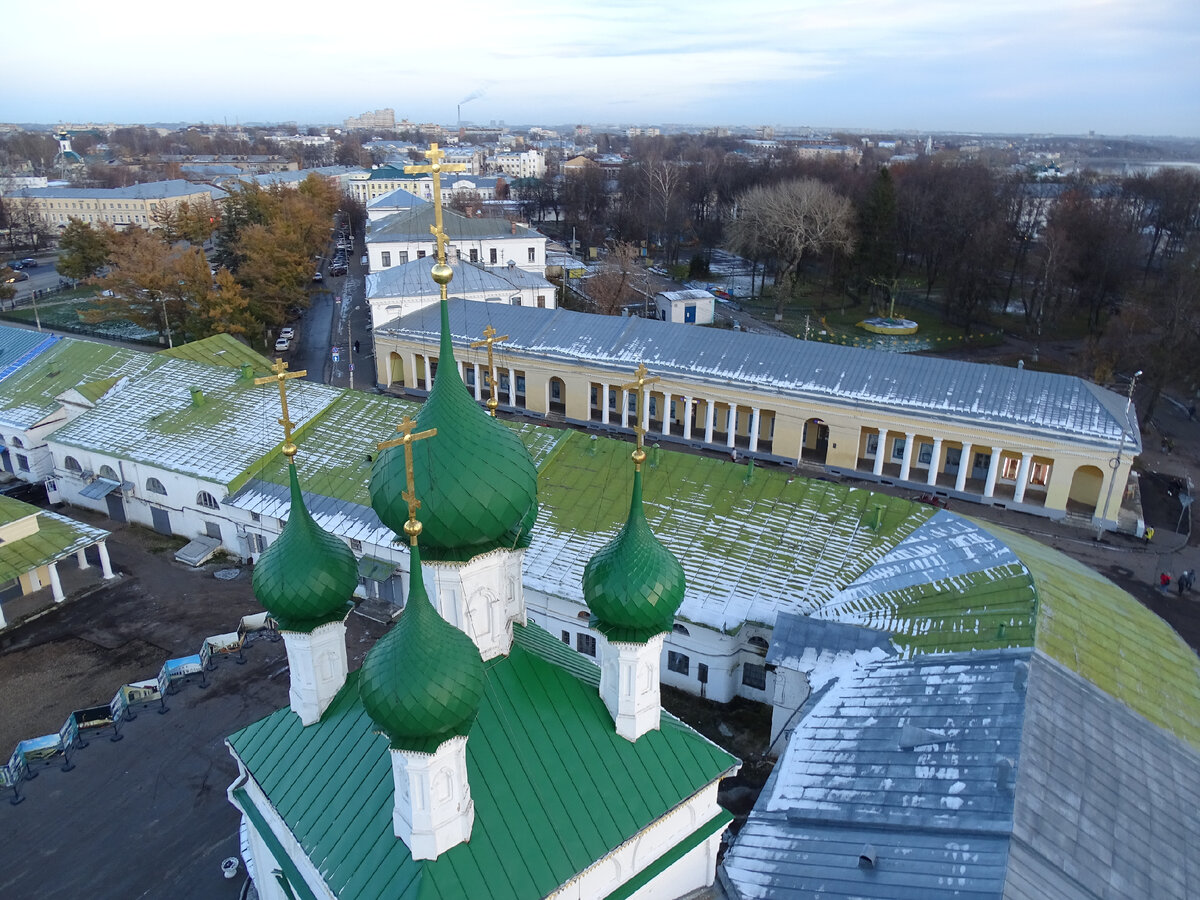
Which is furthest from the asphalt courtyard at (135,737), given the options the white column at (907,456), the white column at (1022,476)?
the white column at (1022,476)

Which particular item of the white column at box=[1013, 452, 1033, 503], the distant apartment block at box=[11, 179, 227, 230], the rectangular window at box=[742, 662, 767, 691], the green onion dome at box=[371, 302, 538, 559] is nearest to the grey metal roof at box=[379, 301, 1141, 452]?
the white column at box=[1013, 452, 1033, 503]

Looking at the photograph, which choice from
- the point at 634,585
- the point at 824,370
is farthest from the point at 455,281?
the point at 634,585

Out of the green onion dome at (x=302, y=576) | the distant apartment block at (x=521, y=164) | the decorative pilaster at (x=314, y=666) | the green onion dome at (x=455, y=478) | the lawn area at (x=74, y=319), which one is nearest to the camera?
the green onion dome at (x=455, y=478)

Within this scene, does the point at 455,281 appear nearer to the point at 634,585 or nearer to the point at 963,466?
the point at 963,466

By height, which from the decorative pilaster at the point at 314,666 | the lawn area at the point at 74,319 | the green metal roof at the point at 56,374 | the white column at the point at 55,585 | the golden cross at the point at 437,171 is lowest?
the lawn area at the point at 74,319

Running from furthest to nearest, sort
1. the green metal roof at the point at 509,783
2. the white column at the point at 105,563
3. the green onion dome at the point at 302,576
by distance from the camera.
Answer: the white column at the point at 105,563, the green onion dome at the point at 302,576, the green metal roof at the point at 509,783

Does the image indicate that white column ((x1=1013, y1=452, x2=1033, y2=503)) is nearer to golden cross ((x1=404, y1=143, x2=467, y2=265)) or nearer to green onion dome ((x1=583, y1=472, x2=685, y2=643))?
green onion dome ((x1=583, y1=472, x2=685, y2=643))

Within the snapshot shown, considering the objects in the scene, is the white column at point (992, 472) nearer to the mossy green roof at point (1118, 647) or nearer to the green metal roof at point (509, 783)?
the mossy green roof at point (1118, 647)
